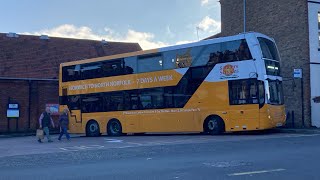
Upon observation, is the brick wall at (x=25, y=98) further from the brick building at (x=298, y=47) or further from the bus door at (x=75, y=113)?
the brick building at (x=298, y=47)

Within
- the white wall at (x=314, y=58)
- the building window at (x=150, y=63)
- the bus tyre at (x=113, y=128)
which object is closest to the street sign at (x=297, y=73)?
the white wall at (x=314, y=58)

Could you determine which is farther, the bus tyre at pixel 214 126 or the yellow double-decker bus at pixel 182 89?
the bus tyre at pixel 214 126

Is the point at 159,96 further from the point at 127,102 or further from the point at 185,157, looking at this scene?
the point at 185,157

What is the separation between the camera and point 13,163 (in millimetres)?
12500

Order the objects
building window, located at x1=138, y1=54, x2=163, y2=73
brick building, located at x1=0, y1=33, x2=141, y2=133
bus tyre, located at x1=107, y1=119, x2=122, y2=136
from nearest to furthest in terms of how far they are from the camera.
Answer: building window, located at x1=138, y1=54, x2=163, y2=73 → bus tyre, located at x1=107, y1=119, x2=122, y2=136 → brick building, located at x1=0, y1=33, x2=141, y2=133

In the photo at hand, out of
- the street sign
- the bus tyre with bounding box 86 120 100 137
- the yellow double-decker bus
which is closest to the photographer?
the yellow double-decker bus

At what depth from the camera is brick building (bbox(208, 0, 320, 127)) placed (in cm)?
2552

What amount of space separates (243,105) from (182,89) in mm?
3316

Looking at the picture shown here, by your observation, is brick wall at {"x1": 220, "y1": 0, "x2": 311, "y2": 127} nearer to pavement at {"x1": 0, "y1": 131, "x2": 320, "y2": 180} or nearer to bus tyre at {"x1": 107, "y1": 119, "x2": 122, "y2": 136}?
bus tyre at {"x1": 107, "y1": 119, "x2": 122, "y2": 136}

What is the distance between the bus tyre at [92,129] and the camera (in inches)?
1007

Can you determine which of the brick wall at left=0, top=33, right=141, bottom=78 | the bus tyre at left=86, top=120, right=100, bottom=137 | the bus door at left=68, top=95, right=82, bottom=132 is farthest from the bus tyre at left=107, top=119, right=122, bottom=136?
the brick wall at left=0, top=33, right=141, bottom=78

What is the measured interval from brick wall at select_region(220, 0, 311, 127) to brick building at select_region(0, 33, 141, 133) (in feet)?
53.6

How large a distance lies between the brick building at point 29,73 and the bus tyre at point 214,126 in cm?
1744

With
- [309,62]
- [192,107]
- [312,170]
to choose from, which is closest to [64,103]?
[192,107]
